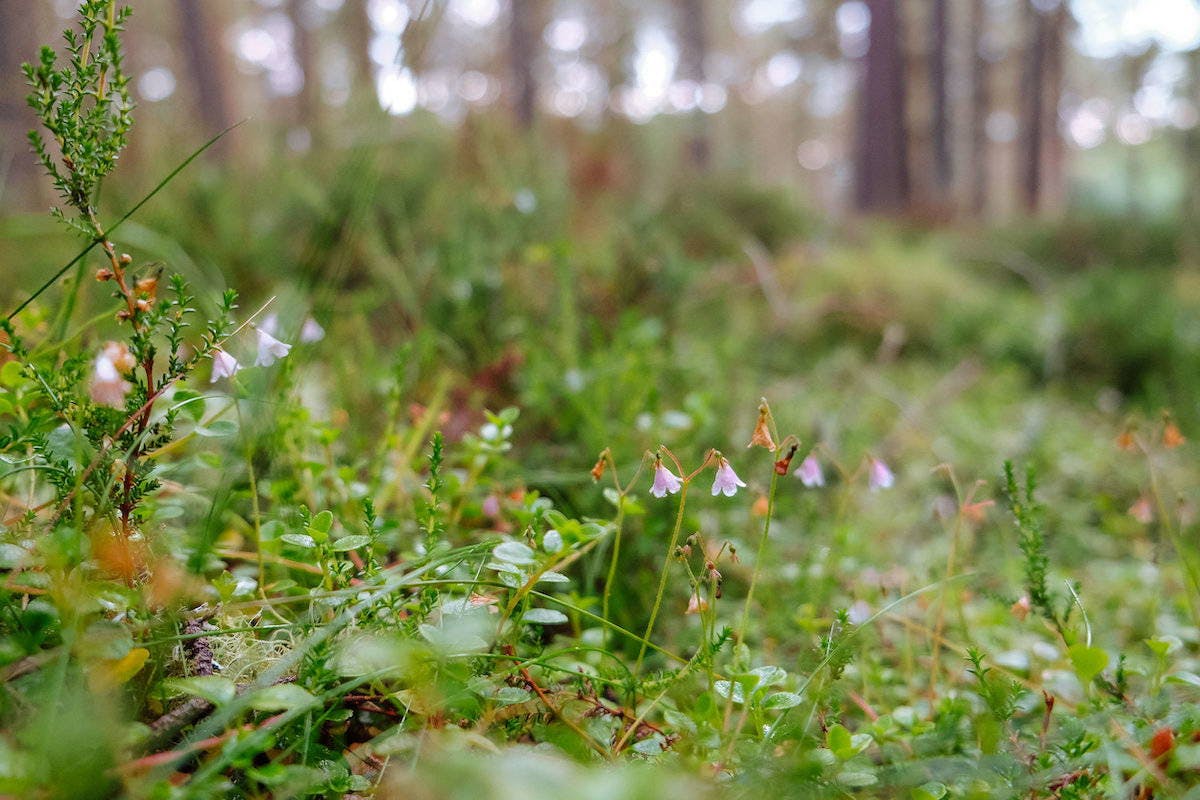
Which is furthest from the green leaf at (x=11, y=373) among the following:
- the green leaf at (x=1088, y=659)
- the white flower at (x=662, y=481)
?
the green leaf at (x=1088, y=659)

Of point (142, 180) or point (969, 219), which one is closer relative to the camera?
point (142, 180)

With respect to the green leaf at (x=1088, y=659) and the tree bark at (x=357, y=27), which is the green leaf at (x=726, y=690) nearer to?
the green leaf at (x=1088, y=659)

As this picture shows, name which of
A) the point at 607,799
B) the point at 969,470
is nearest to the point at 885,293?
the point at 969,470

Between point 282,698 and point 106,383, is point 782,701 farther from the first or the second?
point 106,383

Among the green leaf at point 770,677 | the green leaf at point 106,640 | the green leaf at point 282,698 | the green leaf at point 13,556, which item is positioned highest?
the green leaf at point 13,556

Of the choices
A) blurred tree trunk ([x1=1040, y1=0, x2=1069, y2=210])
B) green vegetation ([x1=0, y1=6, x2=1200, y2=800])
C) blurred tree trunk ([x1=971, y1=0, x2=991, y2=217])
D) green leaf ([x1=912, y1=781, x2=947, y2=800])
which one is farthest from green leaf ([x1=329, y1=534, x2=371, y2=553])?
blurred tree trunk ([x1=971, y1=0, x2=991, y2=217])

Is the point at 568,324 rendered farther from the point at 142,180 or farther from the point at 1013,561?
the point at 142,180

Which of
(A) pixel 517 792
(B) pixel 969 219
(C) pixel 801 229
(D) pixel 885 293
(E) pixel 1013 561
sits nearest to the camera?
(A) pixel 517 792
